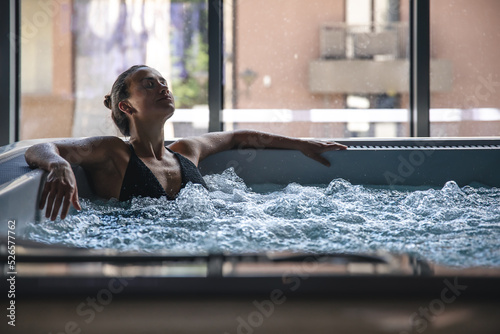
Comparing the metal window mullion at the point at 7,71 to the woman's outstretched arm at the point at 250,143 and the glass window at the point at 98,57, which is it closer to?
the glass window at the point at 98,57

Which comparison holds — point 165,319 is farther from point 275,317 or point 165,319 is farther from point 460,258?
point 460,258

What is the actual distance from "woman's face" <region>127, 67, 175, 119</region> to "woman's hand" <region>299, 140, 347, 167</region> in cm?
65

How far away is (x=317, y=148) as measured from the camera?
2.32m

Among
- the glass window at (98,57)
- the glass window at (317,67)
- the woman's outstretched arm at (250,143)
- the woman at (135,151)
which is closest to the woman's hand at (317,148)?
the woman's outstretched arm at (250,143)

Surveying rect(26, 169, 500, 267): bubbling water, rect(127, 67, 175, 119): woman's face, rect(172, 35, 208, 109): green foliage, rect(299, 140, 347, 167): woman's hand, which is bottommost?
rect(26, 169, 500, 267): bubbling water

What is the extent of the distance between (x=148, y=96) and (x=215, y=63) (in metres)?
1.08

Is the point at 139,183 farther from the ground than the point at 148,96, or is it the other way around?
the point at 148,96

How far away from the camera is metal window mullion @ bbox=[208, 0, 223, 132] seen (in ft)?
9.62

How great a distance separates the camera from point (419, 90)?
2.95m

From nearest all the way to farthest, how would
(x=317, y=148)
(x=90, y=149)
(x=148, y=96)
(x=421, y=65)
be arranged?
A: (x=90, y=149) → (x=148, y=96) → (x=317, y=148) → (x=421, y=65)

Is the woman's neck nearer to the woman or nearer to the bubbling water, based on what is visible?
the woman

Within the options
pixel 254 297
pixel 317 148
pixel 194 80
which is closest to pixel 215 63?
pixel 194 80

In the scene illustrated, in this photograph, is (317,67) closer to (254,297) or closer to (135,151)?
(135,151)

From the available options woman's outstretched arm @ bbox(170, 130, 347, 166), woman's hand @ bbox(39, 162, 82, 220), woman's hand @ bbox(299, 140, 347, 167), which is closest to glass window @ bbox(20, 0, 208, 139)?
woman's outstretched arm @ bbox(170, 130, 347, 166)
